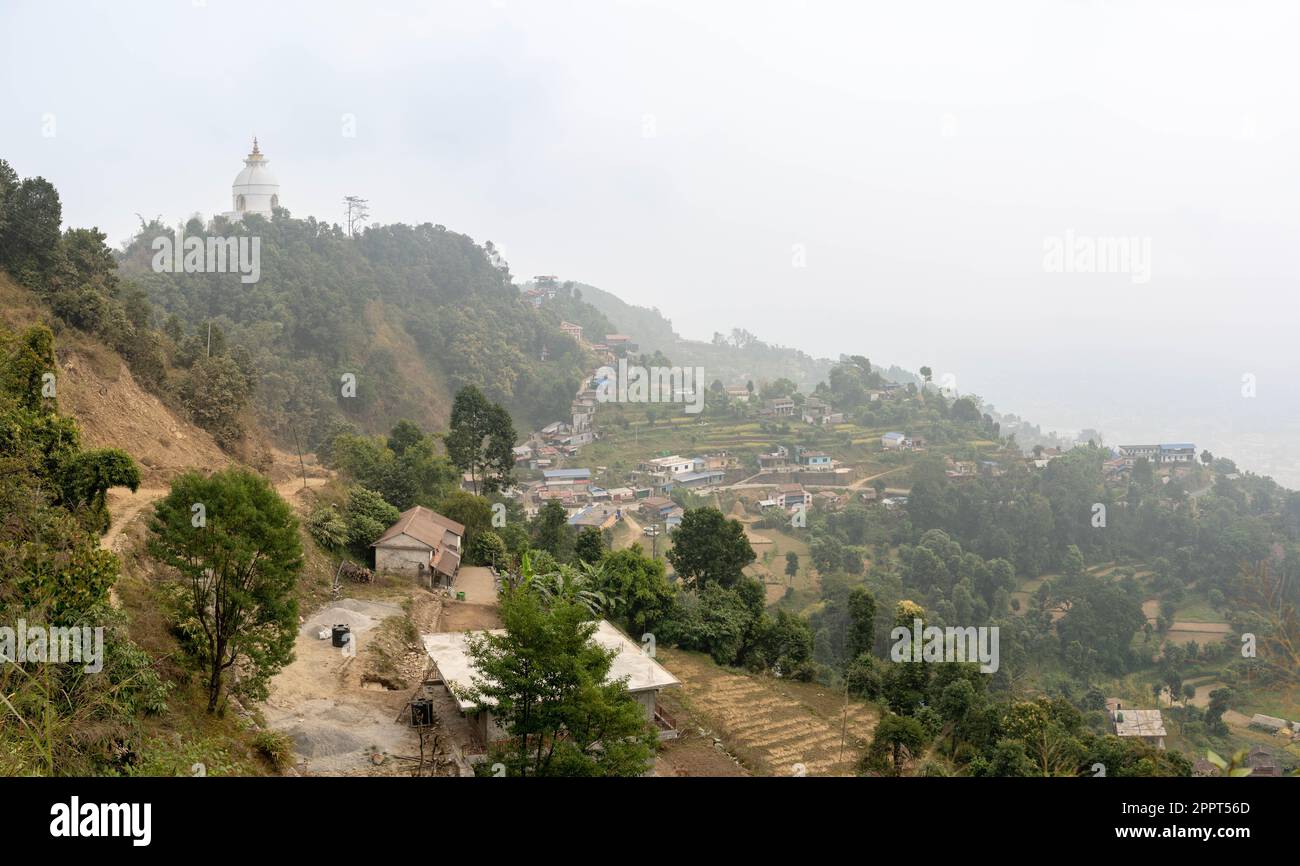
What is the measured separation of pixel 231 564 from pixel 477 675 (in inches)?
147

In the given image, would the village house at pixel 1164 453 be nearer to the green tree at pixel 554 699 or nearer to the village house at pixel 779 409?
the village house at pixel 779 409

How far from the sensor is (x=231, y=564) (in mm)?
9602

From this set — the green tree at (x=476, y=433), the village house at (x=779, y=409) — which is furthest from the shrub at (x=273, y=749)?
the village house at (x=779, y=409)

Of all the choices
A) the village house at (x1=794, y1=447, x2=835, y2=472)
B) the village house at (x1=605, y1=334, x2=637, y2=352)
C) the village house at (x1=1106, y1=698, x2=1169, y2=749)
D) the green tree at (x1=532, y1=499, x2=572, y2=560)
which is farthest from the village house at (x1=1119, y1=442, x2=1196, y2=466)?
the green tree at (x1=532, y1=499, x2=572, y2=560)

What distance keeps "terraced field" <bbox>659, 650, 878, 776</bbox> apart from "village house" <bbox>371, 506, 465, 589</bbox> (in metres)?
5.34

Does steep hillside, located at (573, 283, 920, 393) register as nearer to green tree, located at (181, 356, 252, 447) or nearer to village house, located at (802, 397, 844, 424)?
village house, located at (802, 397, 844, 424)

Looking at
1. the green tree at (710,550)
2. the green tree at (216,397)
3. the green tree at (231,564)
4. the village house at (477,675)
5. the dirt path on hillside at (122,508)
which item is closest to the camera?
the green tree at (231,564)

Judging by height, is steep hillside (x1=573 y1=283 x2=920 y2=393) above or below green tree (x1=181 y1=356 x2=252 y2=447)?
above

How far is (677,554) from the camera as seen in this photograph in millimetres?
23062

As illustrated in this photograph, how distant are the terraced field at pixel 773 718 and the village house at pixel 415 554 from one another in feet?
17.5

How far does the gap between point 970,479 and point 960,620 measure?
51.2ft

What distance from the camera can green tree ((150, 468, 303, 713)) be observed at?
948cm

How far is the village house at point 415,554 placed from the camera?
756 inches
